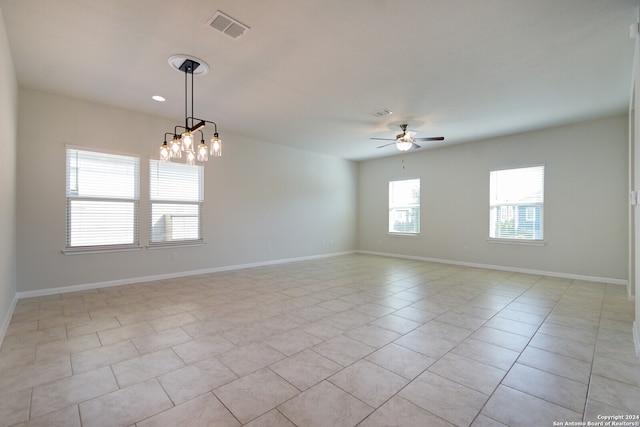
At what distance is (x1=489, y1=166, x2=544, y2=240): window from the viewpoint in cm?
587

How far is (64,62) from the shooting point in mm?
3365

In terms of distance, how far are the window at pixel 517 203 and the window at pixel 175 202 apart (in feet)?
20.5

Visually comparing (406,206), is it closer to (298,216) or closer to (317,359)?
(298,216)

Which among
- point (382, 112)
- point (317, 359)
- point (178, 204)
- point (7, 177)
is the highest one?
point (382, 112)

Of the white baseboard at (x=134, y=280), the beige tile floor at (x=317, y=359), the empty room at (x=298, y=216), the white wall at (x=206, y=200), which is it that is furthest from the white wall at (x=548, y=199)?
the white baseboard at (x=134, y=280)

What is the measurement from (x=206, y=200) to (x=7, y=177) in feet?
9.51

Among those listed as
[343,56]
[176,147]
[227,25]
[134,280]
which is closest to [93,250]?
A: [134,280]

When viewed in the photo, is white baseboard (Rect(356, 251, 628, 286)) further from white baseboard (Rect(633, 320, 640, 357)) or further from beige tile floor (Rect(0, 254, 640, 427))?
white baseboard (Rect(633, 320, 640, 357))

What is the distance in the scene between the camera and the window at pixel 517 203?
5.87m

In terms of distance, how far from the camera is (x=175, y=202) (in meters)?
5.49

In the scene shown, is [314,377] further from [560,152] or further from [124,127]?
[560,152]

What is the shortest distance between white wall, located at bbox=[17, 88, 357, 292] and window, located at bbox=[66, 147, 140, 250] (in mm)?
121

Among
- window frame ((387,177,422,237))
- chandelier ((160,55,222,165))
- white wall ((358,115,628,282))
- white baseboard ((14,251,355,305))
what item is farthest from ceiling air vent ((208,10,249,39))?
window frame ((387,177,422,237))

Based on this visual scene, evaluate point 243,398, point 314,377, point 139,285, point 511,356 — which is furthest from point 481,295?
point 139,285
